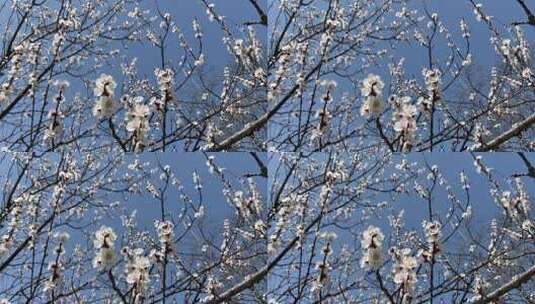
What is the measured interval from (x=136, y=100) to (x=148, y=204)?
391 mm

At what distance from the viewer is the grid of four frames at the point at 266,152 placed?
332cm

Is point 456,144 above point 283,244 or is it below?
above

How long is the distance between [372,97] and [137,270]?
109 centimetres

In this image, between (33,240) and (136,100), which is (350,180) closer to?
(136,100)

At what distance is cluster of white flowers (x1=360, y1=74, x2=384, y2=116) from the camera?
3389 millimetres

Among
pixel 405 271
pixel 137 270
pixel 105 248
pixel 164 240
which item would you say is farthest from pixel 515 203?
pixel 105 248

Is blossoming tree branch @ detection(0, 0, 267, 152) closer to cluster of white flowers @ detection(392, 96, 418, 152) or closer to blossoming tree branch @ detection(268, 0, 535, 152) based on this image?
blossoming tree branch @ detection(268, 0, 535, 152)

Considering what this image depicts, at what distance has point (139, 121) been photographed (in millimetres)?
3344

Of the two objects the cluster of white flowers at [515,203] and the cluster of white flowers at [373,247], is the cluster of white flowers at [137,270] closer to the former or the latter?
the cluster of white flowers at [373,247]

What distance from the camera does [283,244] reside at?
3.36 meters

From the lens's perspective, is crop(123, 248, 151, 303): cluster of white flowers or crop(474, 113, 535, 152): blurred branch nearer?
crop(123, 248, 151, 303): cluster of white flowers

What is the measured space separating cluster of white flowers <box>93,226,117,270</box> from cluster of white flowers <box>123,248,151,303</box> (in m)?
0.06

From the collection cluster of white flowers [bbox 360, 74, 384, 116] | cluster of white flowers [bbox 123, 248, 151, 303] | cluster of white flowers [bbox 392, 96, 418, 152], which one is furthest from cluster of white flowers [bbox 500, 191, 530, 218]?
cluster of white flowers [bbox 123, 248, 151, 303]

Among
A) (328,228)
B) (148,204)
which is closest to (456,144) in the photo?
(328,228)
